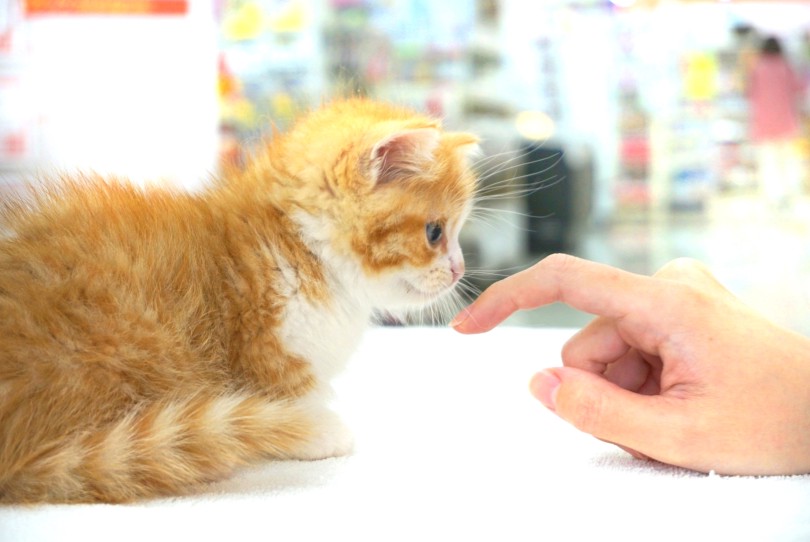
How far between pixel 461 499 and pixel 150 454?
0.94 feet

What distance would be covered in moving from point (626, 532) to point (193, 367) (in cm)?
45

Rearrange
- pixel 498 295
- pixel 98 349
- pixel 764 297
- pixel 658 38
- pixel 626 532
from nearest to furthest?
pixel 626 532 → pixel 98 349 → pixel 498 295 → pixel 764 297 → pixel 658 38

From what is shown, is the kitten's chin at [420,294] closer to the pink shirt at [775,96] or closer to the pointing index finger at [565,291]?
the pointing index finger at [565,291]

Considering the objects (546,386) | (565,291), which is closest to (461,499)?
(546,386)

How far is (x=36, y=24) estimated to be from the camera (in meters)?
1.46

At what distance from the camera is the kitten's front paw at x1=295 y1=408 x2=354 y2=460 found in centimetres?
85

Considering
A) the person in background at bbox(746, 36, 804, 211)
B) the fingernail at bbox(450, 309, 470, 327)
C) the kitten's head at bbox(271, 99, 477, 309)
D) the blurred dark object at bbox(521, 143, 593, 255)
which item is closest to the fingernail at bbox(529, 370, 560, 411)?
the fingernail at bbox(450, 309, 470, 327)

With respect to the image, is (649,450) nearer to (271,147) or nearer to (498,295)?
(498,295)

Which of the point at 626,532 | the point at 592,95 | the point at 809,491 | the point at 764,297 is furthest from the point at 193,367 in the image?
the point at 592,95

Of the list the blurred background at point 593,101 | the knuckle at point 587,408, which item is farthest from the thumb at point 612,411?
the blurred background at point 593,101

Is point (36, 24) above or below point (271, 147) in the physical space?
above

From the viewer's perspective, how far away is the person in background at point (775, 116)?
7.80 feet

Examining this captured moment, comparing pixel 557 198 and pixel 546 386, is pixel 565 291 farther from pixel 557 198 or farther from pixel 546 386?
pixel 557 198

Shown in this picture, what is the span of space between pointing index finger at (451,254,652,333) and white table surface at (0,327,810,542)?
160 mm
